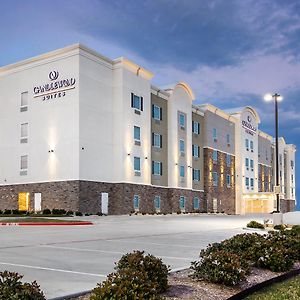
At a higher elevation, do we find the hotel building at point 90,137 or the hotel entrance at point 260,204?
the hotel building at point 90,137

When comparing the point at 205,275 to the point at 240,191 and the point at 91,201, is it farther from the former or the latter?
the point at 240,191

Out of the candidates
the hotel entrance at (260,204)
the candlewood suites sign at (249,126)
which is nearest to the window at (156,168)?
the candlewood suites sign at (249,126)

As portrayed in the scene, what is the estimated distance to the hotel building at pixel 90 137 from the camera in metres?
40.4

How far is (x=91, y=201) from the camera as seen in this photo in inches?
1604

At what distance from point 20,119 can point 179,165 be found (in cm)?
1981

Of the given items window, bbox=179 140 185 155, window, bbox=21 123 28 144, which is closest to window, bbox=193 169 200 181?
window, bbox=179 140 185 155

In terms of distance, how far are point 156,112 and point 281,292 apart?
43.7m

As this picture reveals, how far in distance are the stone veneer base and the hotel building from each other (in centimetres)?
9

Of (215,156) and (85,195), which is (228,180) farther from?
(85,195)

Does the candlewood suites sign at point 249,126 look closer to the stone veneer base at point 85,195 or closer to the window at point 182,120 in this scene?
the window at point 182,120

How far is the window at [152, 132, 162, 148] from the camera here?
50406 millimetres

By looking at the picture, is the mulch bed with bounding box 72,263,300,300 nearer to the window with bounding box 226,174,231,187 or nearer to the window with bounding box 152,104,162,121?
the window with bounding box 152,104,162,121

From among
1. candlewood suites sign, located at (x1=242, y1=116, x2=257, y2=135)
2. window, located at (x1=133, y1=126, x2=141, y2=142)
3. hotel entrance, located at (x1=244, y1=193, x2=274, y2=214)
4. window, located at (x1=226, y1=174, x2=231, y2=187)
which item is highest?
candlewood suites sign, located at (x1=242, y1=116, x2=257, y2=135)

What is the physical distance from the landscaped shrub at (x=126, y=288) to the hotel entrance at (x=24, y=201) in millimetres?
38065
